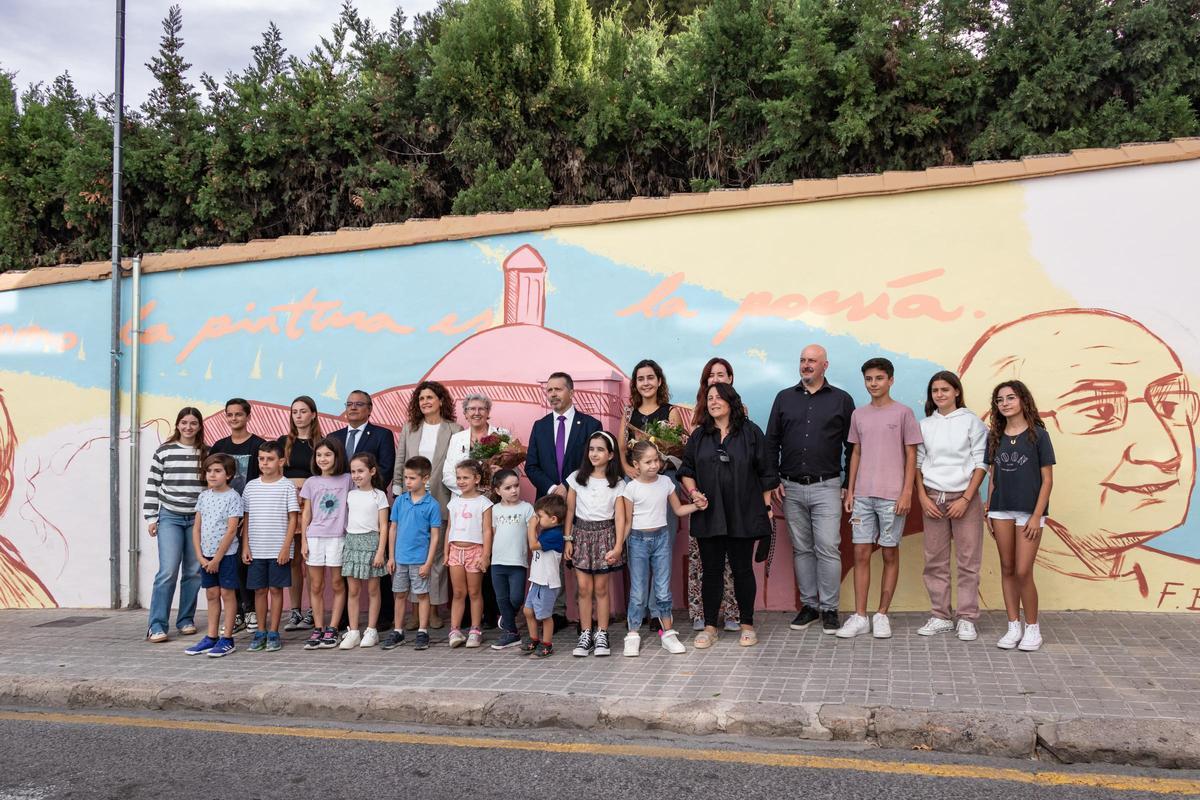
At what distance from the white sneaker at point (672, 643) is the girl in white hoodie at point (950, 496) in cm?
160

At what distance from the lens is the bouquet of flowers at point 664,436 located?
598cm

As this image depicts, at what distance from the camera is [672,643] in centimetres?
558

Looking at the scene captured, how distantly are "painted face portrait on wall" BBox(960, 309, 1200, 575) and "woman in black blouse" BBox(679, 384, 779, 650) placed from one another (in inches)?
81.4

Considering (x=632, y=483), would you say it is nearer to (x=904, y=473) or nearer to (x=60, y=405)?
(x=904, y=473)

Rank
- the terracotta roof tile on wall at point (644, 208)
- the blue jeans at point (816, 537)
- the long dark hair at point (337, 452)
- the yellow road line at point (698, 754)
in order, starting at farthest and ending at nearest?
Result: the long dark hair at point (337, 452)
the terracotta roof tile on wall at point (644, 208)
the blue jeans at point (816, 537)
the yellow road line at point (698, 754)

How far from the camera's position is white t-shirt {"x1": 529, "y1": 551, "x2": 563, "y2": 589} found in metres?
5.80

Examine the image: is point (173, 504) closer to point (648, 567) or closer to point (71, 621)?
point (71, 621)

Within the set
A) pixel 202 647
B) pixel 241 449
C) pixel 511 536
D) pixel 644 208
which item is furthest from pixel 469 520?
pixel 644 208

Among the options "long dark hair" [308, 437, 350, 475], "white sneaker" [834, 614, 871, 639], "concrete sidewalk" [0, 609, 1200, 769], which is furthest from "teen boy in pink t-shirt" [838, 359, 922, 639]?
"long dark hair" [308, 437, 350, 475]

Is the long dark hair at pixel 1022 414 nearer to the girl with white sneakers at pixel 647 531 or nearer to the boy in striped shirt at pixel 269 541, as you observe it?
the girl with white sneakers at pixel 647 531

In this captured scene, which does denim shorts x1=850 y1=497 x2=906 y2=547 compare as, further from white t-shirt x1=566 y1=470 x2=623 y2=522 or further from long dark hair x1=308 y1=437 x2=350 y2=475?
long dark hair x1=308 y1=437 x2=350 y2=475

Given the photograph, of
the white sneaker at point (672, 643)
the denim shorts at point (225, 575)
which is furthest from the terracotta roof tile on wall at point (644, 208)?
the white sneaker at point (672, 643)

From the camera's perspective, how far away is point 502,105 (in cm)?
1155

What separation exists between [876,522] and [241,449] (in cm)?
505
